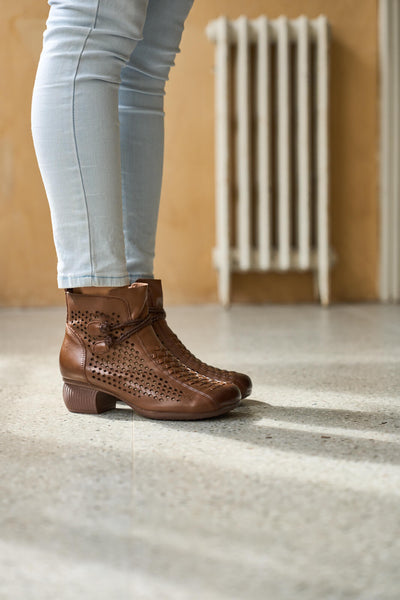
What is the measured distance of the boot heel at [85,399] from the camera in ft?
2.87

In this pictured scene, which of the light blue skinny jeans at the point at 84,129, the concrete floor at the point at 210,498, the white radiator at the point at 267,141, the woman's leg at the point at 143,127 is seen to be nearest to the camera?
the concrete floor at the point at 210,498

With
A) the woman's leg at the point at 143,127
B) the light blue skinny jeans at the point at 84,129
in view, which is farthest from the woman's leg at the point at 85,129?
the woman's leg at the point at 143,127

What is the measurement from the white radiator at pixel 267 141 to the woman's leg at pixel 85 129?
1.73m

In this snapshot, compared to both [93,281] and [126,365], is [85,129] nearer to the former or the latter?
[93,281]

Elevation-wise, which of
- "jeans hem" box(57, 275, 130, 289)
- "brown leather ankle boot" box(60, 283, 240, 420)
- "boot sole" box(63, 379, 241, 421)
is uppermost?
"jeans hem" box(57, 275, 130, 289)

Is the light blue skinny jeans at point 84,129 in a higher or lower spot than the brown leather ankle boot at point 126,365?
higher

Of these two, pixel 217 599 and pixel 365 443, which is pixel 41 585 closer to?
pixel 217 599

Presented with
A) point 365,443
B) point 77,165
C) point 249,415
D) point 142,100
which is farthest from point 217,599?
point 142,100

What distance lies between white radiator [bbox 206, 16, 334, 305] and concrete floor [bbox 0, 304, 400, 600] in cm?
153

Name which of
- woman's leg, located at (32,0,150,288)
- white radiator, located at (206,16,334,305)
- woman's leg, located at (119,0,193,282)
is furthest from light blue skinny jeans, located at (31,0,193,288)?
white radiator, located at (206,16,334,305)

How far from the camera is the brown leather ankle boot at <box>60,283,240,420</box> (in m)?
0.83

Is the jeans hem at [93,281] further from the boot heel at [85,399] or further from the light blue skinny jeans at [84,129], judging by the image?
the boot heel at [85,399]

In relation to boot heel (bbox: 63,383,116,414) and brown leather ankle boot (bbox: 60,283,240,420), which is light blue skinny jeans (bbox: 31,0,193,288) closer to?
brown leather ankle boot (bbox: 60,283,240,420)

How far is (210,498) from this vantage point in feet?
1.84
